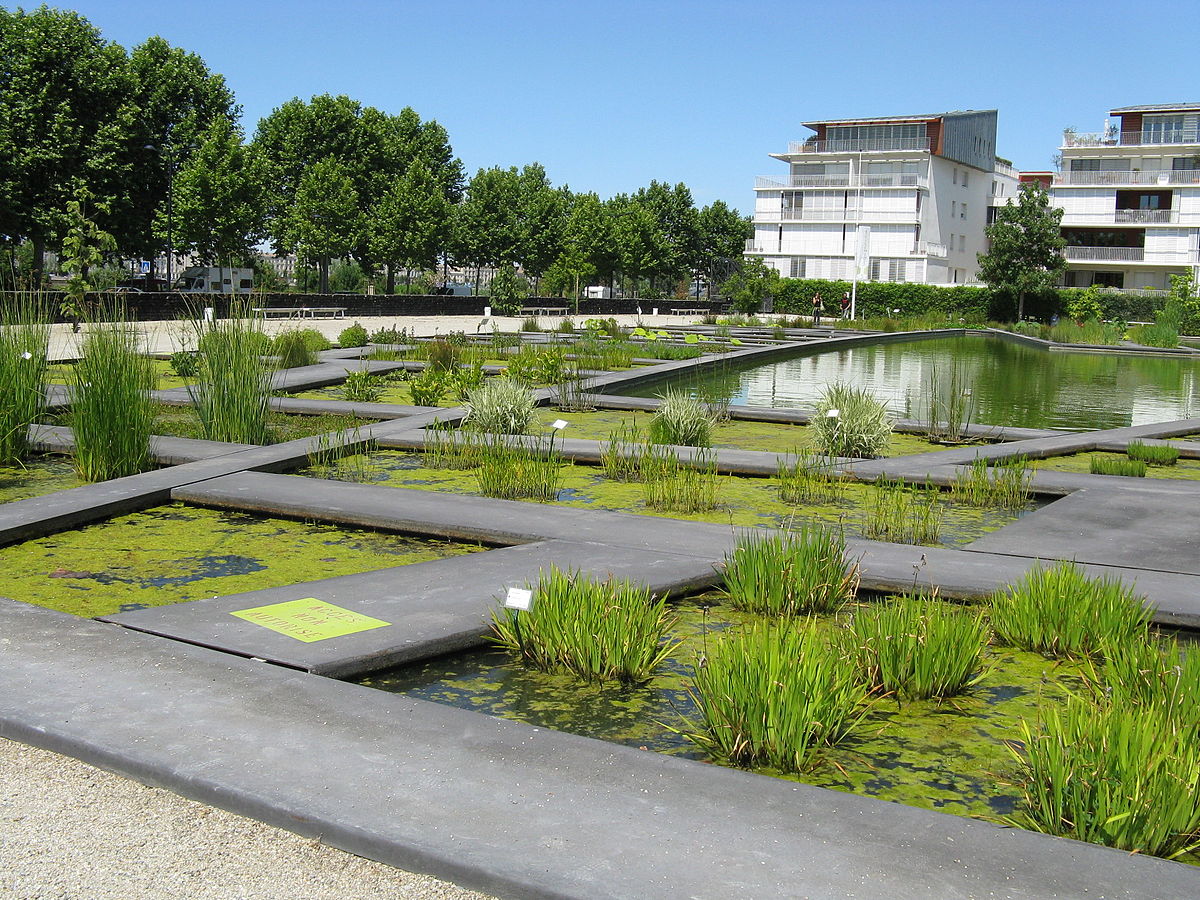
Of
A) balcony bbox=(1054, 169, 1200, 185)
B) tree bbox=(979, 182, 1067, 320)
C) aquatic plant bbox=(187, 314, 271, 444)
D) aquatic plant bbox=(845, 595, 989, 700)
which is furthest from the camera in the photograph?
balcony bbox=(1054, 169, 1200, 185)

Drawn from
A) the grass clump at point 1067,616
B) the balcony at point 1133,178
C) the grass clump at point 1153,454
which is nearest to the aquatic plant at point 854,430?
the grass clump at point 1153,454

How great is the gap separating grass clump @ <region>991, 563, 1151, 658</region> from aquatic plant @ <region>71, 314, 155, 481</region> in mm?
6253

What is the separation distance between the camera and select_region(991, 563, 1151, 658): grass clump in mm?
4734

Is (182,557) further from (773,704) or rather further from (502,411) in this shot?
(502,411)

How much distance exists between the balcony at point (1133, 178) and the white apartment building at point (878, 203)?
7.04 m

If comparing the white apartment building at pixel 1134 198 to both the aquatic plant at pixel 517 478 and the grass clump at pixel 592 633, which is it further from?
the grass clump at pixel 592 633

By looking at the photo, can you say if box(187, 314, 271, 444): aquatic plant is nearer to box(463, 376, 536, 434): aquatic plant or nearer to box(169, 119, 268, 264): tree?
box(463, 376, 536, 434): aquatic plant

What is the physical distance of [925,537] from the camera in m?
6.94

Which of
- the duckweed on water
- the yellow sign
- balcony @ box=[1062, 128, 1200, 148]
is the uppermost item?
balcony @ box=[1062, 128, 1200, 148]

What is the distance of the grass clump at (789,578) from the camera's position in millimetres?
5297

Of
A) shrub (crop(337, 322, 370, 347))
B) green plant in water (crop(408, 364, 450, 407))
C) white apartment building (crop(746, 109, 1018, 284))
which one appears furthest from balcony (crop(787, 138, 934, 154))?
green plant in water (crop(408, 364, 450, 407))

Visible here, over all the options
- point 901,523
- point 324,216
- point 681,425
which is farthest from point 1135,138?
point 901,523

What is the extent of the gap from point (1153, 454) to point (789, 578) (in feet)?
21.3

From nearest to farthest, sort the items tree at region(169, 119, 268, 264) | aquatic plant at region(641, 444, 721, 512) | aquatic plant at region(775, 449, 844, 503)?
aquatic plant at region(641, 444, 721, 512) → aquatic plant at region(775, 449, 844, 503) → tree at region(169, 119, 268, 264)
